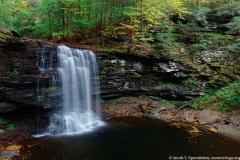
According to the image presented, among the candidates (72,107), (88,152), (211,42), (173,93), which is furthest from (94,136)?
(211,42)

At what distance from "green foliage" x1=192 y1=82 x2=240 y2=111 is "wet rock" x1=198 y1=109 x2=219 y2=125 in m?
0.68

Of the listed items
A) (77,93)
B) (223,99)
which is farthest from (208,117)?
(77,93)

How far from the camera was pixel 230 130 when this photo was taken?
968cm

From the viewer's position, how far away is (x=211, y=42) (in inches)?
637

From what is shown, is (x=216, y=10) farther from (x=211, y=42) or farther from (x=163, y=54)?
(x=163, y=54)

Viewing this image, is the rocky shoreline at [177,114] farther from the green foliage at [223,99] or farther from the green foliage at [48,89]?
the green foliage at [48,89]

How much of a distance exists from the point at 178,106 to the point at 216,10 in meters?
11.1

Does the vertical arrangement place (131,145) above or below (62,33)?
below

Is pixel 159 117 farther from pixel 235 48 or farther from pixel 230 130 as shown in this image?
pixel 235 48

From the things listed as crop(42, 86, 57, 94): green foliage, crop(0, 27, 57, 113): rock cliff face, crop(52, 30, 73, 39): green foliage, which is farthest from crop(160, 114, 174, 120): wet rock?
crop(52, 30, 73, 39): green foliage

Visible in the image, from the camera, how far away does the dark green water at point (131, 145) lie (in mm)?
7496

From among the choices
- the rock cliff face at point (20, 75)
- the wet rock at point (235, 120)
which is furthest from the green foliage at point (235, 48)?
the rock cliff face at point (20, 75)

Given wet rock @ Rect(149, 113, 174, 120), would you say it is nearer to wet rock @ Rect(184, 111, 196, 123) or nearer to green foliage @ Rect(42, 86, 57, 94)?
wet rock @ Rect(184, 111, 196, 123)

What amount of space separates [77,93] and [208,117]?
861cm
